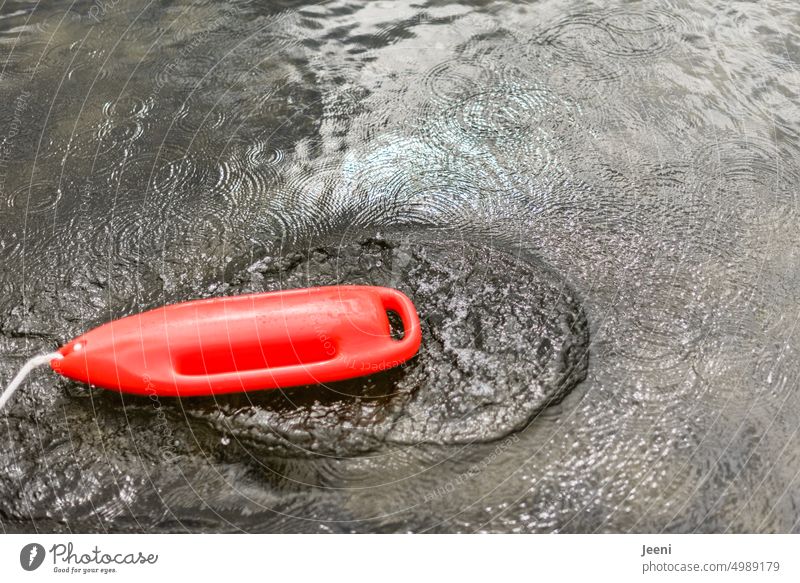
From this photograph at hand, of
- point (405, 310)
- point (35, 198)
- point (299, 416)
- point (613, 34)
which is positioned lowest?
point (299, 416)

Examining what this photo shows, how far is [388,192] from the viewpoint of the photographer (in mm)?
1733

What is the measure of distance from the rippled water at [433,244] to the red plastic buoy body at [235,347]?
0.07 meters

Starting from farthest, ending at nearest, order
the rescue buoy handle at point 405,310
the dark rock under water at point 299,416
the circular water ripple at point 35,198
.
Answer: the circular water ripple at point 35,198, the rescue buoy handle at point 405,310, the dark rock under water at point 299,416

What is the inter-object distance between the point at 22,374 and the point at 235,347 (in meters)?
0.44

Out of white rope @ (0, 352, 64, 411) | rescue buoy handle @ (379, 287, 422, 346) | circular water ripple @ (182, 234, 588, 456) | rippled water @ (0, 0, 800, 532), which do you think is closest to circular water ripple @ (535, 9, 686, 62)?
rippled water @ (0, 0, 800, 532)

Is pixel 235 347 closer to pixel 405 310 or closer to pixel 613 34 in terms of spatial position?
pixel 405 310

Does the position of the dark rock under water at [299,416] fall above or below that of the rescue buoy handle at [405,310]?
below

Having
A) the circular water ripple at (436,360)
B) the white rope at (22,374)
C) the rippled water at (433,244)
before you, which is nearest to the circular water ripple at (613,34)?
the rippled water at (433,244)

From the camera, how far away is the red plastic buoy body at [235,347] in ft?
4.08

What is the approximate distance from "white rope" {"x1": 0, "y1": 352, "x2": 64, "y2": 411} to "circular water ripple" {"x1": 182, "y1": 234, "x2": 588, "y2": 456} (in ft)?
1.01

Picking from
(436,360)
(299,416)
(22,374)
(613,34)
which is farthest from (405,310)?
(613,34)

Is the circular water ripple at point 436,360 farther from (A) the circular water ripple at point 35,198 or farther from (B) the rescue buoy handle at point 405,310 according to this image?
(A) the circular water ripple at point 35,198

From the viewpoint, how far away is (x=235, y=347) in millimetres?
1242

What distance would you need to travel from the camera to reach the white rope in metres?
1.31
